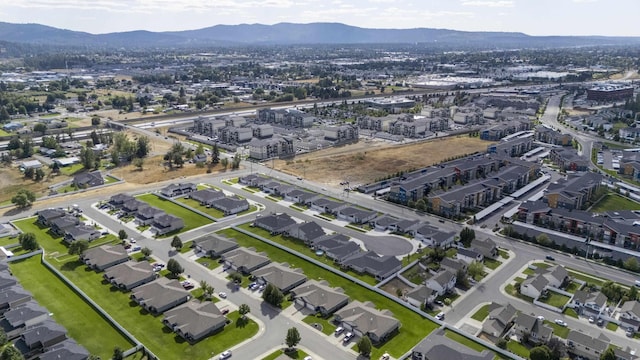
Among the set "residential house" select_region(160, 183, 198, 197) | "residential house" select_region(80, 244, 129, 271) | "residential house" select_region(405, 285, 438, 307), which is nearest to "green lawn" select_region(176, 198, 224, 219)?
"residential house" select_region(160, 183, 198, 197)

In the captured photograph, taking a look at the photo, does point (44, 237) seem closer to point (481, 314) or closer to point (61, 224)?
point (61, 224)

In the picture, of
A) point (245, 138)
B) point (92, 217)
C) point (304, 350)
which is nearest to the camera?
point (304, 350)

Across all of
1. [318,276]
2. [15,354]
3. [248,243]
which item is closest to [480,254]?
[318,276]

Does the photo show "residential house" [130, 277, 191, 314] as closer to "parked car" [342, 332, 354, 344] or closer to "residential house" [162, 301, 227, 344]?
"residential house" [162, 301, 227, 344]

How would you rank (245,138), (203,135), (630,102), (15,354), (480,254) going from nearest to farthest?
(15,354)
(480,254)
(245,138)
(203,135)
(630,102)

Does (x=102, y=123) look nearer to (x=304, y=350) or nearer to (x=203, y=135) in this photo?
(x=203, y=135)

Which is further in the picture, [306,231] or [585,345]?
[306,231]

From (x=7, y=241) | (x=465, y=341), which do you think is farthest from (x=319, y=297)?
(x=7, y=241)
